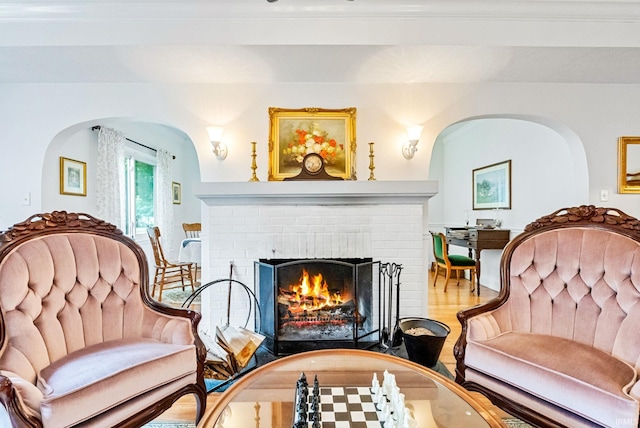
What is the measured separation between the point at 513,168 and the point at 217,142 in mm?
3846

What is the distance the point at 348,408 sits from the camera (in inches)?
49.4

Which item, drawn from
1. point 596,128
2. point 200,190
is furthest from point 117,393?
point 596,128

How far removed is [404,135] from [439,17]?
905mm

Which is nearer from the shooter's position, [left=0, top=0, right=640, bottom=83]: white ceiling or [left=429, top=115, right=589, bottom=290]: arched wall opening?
[left=0, top=0, right=640, bottom=83]: white ceiling

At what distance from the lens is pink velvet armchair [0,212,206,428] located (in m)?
1.24

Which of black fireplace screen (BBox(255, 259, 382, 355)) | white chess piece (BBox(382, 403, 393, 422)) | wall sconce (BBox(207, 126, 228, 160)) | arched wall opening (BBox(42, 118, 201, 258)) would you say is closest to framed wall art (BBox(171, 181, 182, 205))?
arched wall opening (BBox(42, 118, 201, 258))

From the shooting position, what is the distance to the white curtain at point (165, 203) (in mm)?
5480

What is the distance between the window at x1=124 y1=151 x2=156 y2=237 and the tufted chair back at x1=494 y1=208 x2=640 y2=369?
4823 millimetres

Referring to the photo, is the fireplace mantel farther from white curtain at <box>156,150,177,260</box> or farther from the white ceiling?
white curtain at <box>156,150,177,260</box>

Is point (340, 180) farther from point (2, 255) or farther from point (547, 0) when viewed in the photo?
point (2, 255)

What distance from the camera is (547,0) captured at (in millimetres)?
2266

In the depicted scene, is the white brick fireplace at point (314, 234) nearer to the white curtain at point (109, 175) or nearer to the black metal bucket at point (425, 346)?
the black metal bucket at point (425, 346)

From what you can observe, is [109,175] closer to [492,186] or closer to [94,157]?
[94,157]

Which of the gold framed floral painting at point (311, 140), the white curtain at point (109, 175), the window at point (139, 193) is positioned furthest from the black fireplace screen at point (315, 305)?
the window at point (139, 193)
